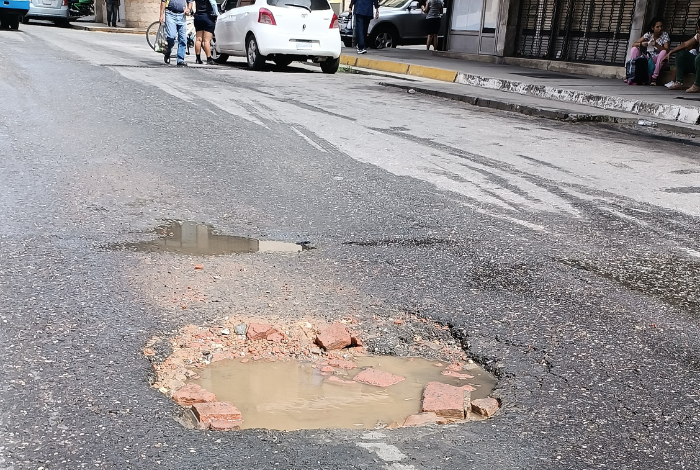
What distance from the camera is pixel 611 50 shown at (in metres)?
17.1

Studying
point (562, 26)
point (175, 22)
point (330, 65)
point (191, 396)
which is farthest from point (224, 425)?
point (562, 26)

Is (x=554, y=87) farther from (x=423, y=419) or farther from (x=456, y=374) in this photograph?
(x=423, y=419)

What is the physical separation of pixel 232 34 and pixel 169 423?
14.6 m

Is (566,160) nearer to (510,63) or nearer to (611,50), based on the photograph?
(611,50)

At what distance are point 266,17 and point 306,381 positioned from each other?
13.1m

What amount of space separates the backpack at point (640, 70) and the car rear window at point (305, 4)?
19.9 ft

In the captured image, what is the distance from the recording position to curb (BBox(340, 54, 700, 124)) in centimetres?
1063

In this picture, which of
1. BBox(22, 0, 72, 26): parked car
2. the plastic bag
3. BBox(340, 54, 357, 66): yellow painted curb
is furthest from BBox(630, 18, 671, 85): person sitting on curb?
BBox(22, 0, 72, 26): parked car

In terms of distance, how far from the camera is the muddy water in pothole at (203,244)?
409 centimetres

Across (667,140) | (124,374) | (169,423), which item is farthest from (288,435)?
(667,140)

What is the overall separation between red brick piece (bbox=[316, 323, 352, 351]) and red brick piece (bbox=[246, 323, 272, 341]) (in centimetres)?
22

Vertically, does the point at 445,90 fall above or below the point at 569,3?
below

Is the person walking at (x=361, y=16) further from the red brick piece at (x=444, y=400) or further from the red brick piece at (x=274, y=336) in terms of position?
the red brick piece at (x=444, y=400)

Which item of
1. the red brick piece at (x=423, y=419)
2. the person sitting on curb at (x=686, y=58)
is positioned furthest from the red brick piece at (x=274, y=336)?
the person sitting on curb at (x=686, y=58)
